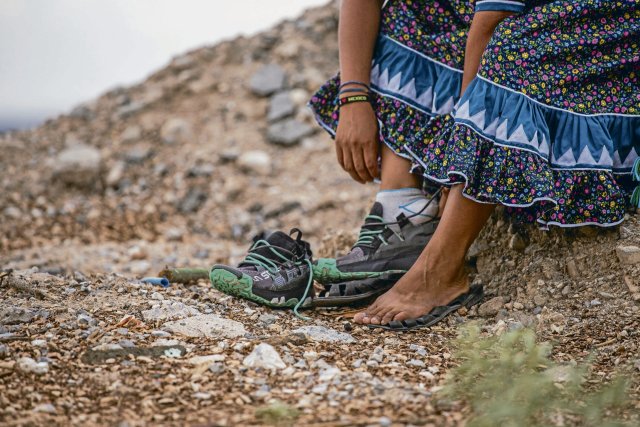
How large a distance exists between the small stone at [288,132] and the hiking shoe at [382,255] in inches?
134

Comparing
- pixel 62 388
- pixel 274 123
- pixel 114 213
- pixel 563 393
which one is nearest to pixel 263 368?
pixel 62 388

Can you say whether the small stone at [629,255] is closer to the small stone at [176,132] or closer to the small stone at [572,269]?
the small stone at [572,269]

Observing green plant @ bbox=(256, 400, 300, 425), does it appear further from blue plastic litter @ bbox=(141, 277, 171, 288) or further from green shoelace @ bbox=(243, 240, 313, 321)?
blue plastic litter @ bbox=(141, 277, 171, 288)

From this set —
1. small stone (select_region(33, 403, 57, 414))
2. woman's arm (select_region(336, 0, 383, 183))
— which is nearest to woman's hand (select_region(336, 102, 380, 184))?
woman's arm (select_region(336, 0, 383, 183))

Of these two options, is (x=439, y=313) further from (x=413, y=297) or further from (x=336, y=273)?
(x=336, y=273)

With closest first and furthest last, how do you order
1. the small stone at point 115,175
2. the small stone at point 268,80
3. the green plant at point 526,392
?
1. the green plant at point 526,392
2. the small stone at point 115,175
3. the small stone at point 268,80

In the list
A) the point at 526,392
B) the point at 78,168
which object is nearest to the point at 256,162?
the point at 78,168

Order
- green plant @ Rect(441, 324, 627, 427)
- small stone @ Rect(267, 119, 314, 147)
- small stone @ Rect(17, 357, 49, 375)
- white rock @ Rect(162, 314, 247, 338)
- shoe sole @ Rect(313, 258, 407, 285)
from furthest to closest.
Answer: small stone @ Rect(267, 119, 314, 147) → shoe sole @ Rect(313, 258, 407, 285) → white rock @ Rect(162, 314, 247, 338) → small stone @ Rect(17, 357, 49, 375) → green plant @ Rect(441, 324, 627, 427)

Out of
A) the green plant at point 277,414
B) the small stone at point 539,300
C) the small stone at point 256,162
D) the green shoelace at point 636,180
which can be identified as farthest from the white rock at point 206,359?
the small stone at point 256,162

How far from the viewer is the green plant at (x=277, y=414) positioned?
1.40 meters

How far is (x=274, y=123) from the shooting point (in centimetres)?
588

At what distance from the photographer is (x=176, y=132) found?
6.09 meters

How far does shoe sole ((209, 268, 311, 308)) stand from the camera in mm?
2168

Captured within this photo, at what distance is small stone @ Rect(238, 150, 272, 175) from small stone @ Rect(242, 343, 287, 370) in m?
3.77
